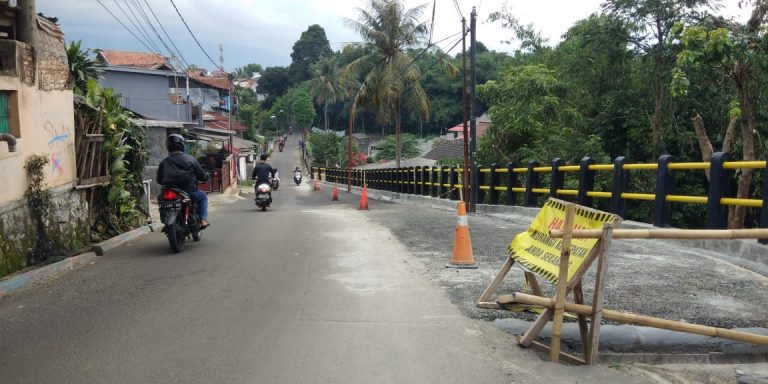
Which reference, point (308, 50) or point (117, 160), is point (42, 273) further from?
point (308, 50)

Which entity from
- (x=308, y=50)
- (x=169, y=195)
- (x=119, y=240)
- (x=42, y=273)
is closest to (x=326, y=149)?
(x=308, y=50)

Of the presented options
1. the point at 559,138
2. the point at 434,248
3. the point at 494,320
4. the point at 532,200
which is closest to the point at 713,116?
the point at 559,138

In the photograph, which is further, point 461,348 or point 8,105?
point 8,105

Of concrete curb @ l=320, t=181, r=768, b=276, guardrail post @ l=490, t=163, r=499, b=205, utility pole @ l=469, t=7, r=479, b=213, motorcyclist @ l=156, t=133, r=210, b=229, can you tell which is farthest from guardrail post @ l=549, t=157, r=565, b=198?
motorcyclist @ l=156, t=133, r=210, b=229

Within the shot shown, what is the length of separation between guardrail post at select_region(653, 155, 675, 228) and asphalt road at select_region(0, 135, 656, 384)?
364cm

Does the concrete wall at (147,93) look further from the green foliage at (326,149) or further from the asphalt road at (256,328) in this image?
the green foliage at (326,149)

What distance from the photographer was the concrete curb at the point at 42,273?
622cm

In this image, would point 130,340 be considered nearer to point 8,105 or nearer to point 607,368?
point 607,368

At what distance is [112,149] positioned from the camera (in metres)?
9.96

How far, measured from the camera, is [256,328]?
485cm

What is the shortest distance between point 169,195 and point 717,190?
23.9 ft

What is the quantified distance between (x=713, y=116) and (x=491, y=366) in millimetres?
15824

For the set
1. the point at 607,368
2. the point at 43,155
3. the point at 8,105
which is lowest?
the point at 607,368

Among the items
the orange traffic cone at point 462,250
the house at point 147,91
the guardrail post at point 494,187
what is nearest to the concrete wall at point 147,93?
the house at point 147,91
